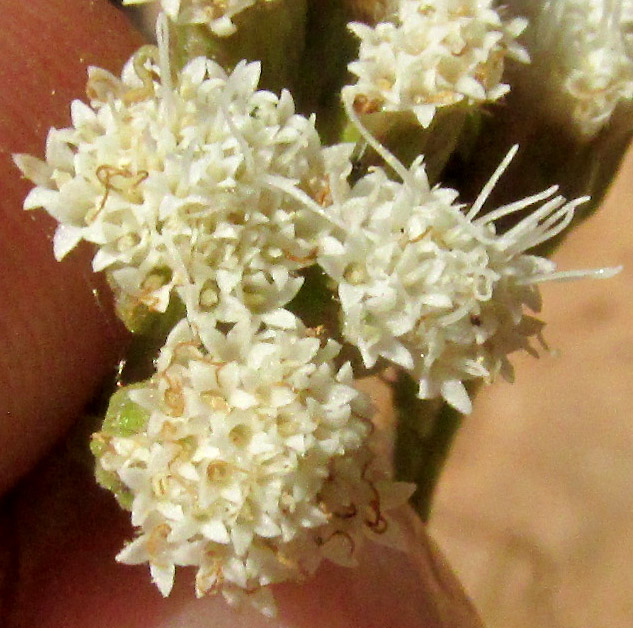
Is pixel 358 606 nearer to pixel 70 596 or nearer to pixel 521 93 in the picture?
pixel 70 596

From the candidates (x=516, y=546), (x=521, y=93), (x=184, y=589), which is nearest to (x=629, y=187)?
(x=516, y=546)

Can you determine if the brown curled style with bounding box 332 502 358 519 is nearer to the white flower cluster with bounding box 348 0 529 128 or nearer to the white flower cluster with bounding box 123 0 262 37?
the white flower cluster with bounding box 348 0 529 128

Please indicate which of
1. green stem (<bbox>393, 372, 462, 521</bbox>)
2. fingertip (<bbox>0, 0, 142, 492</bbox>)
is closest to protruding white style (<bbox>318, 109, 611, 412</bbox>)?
green stem (<bbox>393, 372, 462, 521</bbox>)

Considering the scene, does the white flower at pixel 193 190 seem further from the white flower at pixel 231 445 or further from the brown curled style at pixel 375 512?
the brown curled style at pixel 375 512

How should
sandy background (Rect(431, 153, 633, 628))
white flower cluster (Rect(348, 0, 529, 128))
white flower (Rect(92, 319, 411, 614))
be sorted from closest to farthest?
white flower (Rect(92, 319, 411, 614)) → white flower cluster (Rect(348, 0, 529, 128)) → sandy background (Rect(431, 153, 633, 628))

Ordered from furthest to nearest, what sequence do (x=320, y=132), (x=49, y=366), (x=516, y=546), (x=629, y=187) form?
1. (x=629, y=187)
2. (x=516, y=546)
3. (x=49, y=366)
4. (x=320, y=132)

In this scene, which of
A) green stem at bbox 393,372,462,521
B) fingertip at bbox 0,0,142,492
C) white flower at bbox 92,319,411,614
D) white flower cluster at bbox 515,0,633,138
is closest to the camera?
white flower at bbox 92,319,411,614

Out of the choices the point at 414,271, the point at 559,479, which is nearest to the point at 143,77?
the point at 414,271

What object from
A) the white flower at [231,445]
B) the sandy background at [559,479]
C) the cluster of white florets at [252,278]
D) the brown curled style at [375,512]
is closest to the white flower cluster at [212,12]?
the cluster of white florets at [252,278]
